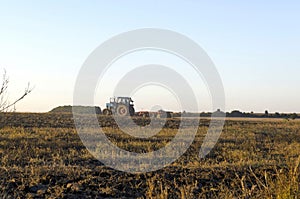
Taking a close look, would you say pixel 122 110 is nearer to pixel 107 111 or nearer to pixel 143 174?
pixel 107 111

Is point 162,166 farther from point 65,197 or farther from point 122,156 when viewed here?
point 65,197

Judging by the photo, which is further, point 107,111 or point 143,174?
point 107,111

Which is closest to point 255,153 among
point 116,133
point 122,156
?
point 122,156

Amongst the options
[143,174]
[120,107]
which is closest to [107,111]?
[120,107]

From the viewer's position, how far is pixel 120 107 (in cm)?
3906

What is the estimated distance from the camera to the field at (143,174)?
8.94 meters

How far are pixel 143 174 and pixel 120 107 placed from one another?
28.0 m

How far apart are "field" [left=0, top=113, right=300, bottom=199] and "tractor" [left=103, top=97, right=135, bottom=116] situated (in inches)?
751

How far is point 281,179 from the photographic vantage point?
23.0 feet

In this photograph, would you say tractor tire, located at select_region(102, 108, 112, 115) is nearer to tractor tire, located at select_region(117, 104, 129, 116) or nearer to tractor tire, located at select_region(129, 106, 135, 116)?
tractor tire, located at select_region(117, 104, 129, 116)

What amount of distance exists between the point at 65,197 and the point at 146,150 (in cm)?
783

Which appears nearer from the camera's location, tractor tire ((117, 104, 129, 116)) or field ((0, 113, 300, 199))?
field ((0, 113, 300, 199))

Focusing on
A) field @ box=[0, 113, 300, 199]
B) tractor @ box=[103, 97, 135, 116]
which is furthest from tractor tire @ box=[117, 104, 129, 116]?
field @ box=[0, 113, 300, 199]

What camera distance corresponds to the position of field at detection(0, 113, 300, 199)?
8.94 metres
